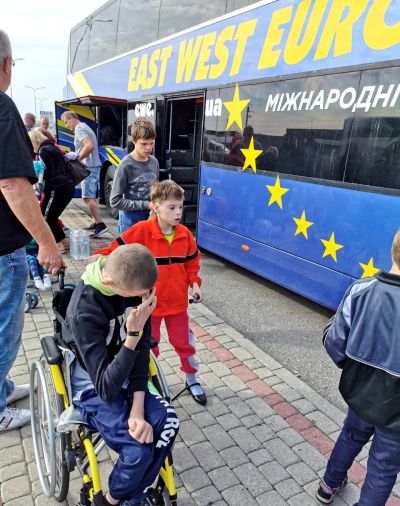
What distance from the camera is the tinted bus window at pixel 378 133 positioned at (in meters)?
3.49

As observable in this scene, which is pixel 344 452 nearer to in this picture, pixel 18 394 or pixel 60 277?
pixel 60 277

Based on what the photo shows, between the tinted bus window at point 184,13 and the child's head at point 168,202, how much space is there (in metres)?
4.00

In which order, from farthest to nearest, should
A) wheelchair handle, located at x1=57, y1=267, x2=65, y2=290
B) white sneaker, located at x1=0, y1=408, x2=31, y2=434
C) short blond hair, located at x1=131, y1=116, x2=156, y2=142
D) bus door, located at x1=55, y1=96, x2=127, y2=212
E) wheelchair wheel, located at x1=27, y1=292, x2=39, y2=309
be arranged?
bus door, located at x1=55, y1=96, x2=127, y2=212
wheelchair wheel, located at x1=27, y1=292, x2=39, y2=309
short blond hair, located at x1=131, y1=116, x2=156, y2=142
white sneaker, located at x1=0, y1=408, x2=31, y2=434
wheelchair handle, located at x1=57, y1=267, x2=65, y2=290

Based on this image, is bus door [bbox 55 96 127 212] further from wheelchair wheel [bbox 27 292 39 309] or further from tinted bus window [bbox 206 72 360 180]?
wheelchair wheel [bbox 27 292 39 309]

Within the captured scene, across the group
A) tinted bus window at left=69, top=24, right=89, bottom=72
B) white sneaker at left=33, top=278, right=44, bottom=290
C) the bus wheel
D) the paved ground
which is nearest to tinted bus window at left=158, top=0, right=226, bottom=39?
the bus wheel

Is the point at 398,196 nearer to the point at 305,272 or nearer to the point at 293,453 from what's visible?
the point at 305,272

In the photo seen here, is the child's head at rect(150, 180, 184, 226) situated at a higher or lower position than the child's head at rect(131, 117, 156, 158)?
lower

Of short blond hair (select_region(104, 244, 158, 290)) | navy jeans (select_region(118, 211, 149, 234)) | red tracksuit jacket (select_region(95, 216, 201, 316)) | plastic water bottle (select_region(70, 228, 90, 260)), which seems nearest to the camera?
short blond hair (select_region(104, 244, 158, 290))

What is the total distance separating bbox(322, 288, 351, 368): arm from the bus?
6.68ft

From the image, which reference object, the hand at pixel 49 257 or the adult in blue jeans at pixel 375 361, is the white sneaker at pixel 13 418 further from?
the adult in blue jeans at pixel 375 361

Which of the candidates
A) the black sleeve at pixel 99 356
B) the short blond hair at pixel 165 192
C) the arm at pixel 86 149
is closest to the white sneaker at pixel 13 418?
the black sleeve at pixel 99 356

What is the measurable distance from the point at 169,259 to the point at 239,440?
124 centimetres

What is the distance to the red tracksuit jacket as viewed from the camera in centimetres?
268

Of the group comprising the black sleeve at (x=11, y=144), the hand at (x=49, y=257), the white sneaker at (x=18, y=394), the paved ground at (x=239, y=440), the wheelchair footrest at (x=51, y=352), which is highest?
the black sleeve at (x=11, y=144)
